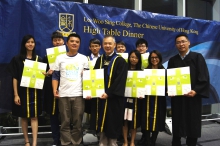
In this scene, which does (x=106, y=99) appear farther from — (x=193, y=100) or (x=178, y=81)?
(x=193, y=100)

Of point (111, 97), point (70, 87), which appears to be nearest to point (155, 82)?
point (111, 97)

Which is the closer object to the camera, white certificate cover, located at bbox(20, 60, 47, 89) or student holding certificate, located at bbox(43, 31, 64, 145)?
white certificate cover, located at bbox(20, 60, 47, 89)

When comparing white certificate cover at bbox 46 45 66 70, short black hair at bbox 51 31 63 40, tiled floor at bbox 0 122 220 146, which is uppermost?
short black hair at bbox 51 31 63 40

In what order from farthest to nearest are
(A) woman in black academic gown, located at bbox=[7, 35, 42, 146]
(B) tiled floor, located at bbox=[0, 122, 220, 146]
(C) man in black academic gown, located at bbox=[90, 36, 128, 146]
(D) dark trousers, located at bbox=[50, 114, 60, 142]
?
(B) tiled floor, located at bbox=[0, 122, 220, 146] → (D) dark trousers, located at bbox=[50, 114, 60, 142] → (A) woman in black academic gown, located at bbox=[7, 35, 42, 146] → (C) man in black academic gown, located at bbox=[90, 36, 128, 146]

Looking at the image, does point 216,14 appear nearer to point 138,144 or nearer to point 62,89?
point 138,144

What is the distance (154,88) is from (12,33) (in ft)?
8.13

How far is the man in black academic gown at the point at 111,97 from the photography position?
3.19 m

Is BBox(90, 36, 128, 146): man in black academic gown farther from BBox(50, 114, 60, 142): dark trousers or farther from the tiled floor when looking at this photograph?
the tiled floor

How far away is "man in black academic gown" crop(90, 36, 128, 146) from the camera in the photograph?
3.19 m

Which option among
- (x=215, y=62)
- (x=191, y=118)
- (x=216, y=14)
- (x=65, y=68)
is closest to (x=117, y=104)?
(x=65, y=68)

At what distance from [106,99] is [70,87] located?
548 mm

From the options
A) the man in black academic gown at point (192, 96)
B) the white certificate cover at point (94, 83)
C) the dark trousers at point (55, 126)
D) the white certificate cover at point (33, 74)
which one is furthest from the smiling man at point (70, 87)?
the man in black academic gown at point (192, 96)

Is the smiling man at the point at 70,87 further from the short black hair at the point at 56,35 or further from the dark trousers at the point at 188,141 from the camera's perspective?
the dark trousers at the point at 188,141

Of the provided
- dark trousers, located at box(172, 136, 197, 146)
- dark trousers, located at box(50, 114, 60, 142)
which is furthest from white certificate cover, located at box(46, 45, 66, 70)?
dark trousers, located at box(172, 136, 197, 146)
